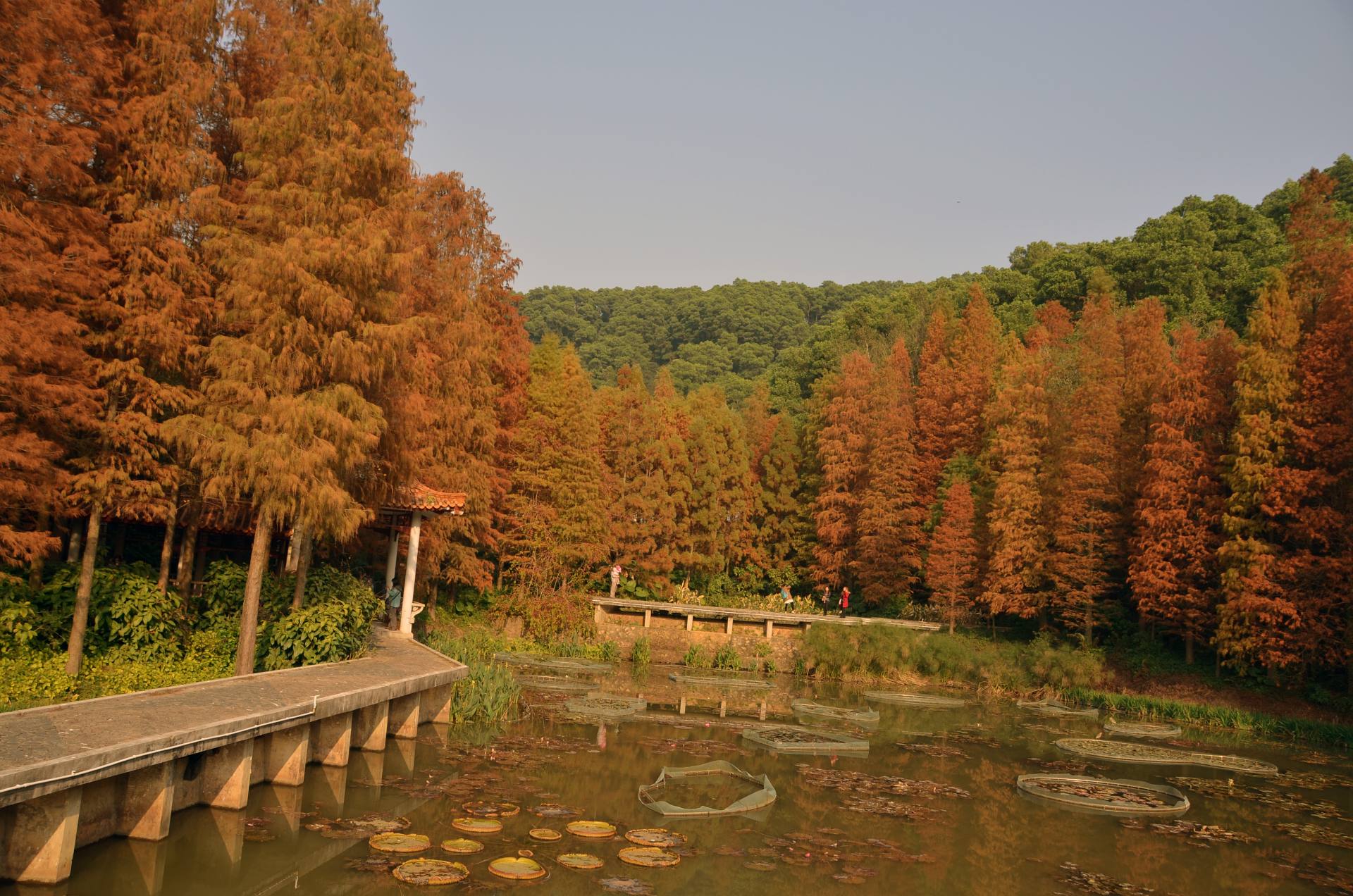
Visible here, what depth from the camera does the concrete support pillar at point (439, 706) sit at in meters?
17.2

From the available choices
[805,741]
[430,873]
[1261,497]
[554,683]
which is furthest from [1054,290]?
[430,873]

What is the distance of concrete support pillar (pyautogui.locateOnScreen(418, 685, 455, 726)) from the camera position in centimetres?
1719

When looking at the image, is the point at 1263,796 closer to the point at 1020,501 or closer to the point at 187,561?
the point at 1020,501

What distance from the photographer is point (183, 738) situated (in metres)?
8.85

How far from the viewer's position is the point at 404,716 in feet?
51.5

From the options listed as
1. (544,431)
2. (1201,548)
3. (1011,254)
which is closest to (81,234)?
(544,431)

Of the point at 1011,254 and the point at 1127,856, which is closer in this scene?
the point at 1127,856

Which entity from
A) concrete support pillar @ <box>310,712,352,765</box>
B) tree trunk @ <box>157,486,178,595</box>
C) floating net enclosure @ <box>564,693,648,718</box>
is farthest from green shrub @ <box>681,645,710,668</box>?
concrete support pillar @ <box>310,712,352,765</box>

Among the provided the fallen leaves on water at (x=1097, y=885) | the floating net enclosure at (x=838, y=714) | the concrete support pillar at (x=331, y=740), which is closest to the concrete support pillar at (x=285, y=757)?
the concrete support pillar at (x=331, y=740)

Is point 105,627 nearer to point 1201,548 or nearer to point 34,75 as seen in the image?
point 34,75

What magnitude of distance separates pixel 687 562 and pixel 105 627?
26.8 metres

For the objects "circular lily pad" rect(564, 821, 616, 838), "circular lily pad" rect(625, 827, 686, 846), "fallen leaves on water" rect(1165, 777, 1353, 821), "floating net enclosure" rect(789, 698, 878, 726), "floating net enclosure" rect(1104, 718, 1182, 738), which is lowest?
"floating net enclosure" rect(789, 698, 878, 726)

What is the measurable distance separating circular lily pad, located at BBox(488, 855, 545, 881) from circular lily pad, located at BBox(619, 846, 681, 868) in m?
1.05

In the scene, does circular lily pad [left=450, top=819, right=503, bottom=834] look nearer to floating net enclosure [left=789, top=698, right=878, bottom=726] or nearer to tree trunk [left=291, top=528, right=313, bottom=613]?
tree trunk [left=291, top=528, right=313, bottom=613]
